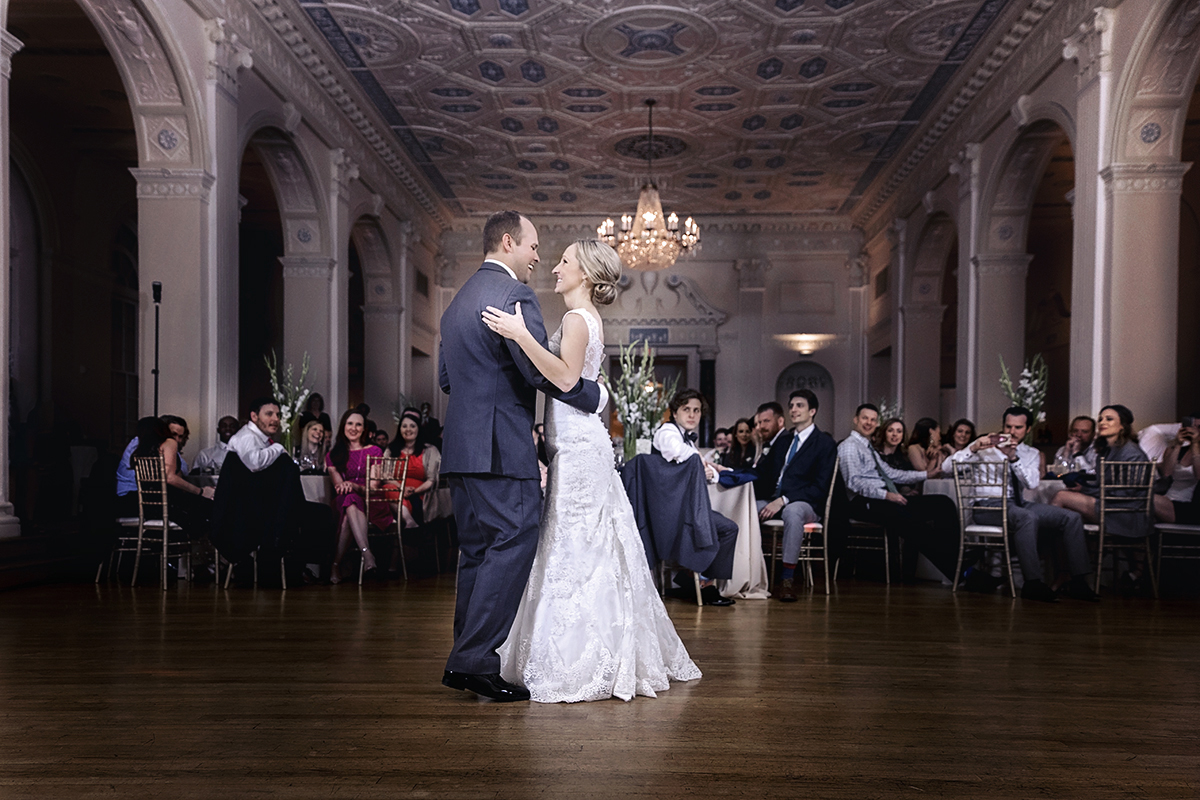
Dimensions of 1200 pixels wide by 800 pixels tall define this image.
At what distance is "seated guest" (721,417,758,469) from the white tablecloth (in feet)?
8.53

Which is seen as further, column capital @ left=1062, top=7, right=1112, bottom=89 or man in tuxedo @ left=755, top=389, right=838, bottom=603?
column capital @ left=1062, top=7, right=1112, bottom=89

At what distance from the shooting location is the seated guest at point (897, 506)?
6205 millimetres

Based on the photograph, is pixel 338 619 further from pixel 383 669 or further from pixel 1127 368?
pixel 1127 368

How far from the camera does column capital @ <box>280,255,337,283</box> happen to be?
10.1 m

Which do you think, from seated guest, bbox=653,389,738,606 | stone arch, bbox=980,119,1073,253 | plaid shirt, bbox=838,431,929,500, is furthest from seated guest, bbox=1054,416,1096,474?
stone arch, bbox=980,119,1073,253

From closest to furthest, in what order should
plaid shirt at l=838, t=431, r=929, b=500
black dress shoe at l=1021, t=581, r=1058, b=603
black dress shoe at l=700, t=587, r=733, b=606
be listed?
1. black dress shoe at l=700, t=587, r=733, b=606
2. black dress shoe at l=1021, t=581, r=1058, b=603
3. plaid shirt at l=838, t=431, r=929, b=500

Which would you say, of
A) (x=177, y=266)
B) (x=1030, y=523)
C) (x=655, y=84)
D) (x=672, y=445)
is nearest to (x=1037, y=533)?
(x=1030, y=523)

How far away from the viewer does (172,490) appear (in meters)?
5.88

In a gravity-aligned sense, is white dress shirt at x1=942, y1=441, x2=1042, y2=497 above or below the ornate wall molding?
below

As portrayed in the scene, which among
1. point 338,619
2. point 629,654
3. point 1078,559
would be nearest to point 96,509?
A: point 338,619

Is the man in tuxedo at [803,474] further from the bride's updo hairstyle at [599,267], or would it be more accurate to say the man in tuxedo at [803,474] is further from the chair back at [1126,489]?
the bride's updo hairstyle at [599,267]

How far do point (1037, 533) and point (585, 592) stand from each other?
13.4 feet

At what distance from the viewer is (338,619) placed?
4.43 meters

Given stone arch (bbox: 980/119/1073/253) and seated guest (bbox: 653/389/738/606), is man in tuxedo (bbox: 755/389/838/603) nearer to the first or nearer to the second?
seated guest (bbox: 653/389/738/606)
